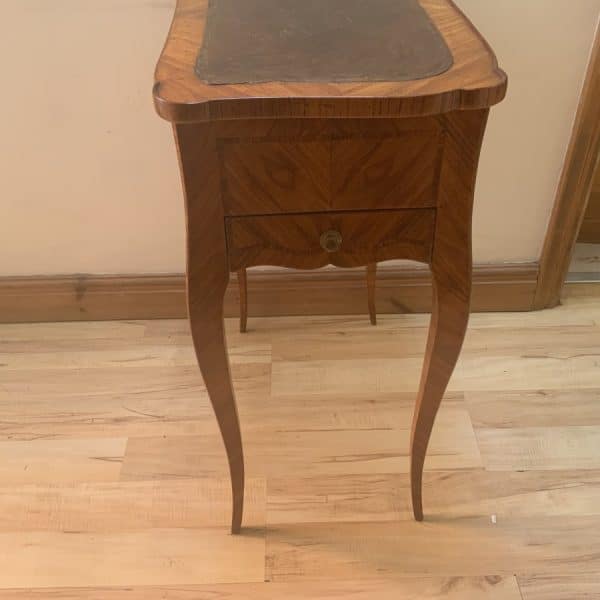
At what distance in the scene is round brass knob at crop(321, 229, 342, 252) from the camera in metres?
0.77

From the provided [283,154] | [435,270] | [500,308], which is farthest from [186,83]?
[500,308]

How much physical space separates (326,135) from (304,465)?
0.69m

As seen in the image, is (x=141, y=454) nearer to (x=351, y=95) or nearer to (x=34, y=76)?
(x=34, y=76)

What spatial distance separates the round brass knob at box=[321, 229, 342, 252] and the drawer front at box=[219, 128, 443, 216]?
0.10ft

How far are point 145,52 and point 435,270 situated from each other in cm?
71

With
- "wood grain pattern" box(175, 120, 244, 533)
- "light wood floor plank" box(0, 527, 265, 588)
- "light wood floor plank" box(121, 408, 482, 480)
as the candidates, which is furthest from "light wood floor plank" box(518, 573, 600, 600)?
"wood grain pattern" box(175, 120, 244, 533)

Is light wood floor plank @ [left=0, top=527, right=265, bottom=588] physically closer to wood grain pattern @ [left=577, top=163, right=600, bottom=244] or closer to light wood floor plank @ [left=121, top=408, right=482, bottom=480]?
light wood floor plank @ [left=121, top=408, right=482, bottom=480]

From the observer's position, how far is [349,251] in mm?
785

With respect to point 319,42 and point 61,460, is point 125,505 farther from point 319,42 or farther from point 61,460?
point 319,42

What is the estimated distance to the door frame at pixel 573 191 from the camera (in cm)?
124

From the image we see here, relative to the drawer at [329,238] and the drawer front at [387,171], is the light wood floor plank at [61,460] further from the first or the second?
the drawer front at [387,171]

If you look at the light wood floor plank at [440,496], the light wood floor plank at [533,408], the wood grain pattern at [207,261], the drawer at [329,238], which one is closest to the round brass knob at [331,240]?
the drawer at [329,238]

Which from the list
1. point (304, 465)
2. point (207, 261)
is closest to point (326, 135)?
point (207, 261)

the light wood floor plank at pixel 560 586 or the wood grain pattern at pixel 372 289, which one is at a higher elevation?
the wood grain pattern at pixel 372 289
